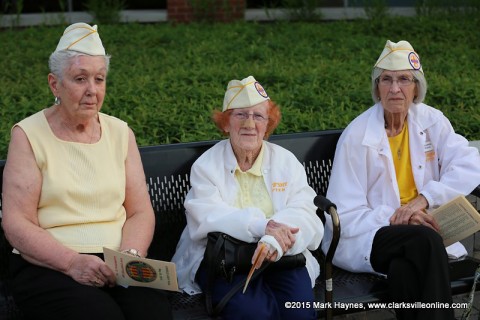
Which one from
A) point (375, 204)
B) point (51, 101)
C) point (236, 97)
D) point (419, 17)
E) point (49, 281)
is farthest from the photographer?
point (419, 17)

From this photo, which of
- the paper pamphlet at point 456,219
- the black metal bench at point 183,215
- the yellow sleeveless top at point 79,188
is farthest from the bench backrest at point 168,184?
the paper pamphlet at point 456,219

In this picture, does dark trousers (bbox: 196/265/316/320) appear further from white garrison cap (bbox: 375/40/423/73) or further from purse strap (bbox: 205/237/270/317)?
white garrison cap (bbox: 375/40/423/73)

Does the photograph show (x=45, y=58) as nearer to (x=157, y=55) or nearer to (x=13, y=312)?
(x=157, y=55)

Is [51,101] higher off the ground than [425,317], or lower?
higher

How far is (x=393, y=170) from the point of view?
4.53 m

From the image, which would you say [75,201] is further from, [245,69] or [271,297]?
[245,69]

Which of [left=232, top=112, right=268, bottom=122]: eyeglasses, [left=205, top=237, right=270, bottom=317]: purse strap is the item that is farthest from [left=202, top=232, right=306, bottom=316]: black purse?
[left=232, top=112, right=268, bottom=122]: eyeglasses

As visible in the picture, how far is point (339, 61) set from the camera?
28.3ft

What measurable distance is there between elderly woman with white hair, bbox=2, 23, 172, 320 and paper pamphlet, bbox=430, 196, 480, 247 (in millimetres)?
1443

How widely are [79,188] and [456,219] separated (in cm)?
185

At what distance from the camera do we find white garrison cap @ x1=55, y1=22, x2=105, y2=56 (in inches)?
151

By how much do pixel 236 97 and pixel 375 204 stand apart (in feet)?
3.14

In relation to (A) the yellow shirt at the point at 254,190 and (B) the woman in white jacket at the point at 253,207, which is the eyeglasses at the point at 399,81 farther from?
(A) the yellow shirt at the point at 254,190

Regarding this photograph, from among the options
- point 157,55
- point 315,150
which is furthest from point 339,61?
point 315,150
